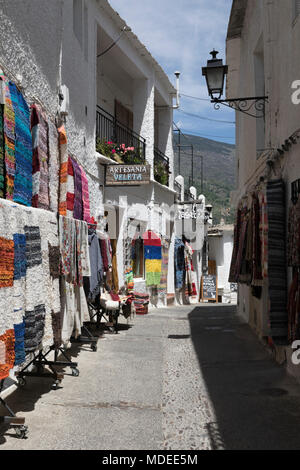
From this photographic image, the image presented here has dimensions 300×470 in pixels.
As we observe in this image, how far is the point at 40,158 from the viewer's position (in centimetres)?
563

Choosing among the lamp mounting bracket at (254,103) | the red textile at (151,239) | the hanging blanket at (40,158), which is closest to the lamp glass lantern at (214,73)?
the lamp mounting bracket at (254,103)

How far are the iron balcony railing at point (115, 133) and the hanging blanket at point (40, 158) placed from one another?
6.14m

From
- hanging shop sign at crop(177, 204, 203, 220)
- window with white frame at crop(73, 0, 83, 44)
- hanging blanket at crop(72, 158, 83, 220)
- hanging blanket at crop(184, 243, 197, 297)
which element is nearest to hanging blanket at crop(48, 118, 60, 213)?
hanging blanket at crop(72, 158, 83, 220)

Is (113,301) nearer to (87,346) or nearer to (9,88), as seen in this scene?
(87,346)

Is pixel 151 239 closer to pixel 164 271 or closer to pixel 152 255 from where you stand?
pixel 152 255

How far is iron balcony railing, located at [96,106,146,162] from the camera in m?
12.6

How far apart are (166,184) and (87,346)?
9642 millimetres

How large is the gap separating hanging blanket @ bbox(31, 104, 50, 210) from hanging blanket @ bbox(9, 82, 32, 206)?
12cm

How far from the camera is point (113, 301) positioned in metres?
9.08

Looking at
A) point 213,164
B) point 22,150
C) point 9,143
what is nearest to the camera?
point 9,143

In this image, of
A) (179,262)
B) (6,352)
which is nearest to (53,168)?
(6,352)

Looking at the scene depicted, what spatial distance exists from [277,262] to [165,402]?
7.40ft

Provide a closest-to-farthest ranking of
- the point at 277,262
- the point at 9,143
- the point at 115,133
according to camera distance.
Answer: the point at 9,143
the point at 277,262
the point at 115,133
